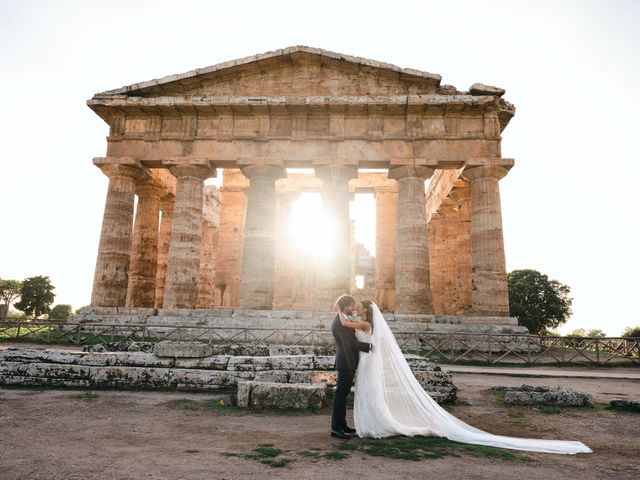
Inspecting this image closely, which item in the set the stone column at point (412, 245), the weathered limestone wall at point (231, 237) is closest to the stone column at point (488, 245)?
the stone column at point (412, 245)

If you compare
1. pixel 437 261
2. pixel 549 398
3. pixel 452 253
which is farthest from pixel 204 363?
pixel 437 261

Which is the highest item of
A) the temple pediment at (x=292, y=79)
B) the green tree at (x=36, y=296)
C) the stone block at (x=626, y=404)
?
the temple pediment at (x=292, y=79)

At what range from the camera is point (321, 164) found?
18.9 m

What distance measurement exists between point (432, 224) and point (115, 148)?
18.0m

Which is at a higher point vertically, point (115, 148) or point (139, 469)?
point (115, 148)

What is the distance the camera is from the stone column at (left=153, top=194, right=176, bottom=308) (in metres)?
23.7

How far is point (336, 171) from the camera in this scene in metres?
18.8

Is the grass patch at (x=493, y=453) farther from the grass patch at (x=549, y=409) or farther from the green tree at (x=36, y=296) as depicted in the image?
the green tree at (x=36, y=296)

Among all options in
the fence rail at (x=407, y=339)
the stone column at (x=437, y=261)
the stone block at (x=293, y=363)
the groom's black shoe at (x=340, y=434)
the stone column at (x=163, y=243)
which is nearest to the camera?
the groom's black shoe at (x=340, y=434)

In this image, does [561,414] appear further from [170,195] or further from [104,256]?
[170,195]

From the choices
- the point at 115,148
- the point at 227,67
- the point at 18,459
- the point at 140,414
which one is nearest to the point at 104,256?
the point at 115,148

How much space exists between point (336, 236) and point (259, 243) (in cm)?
339

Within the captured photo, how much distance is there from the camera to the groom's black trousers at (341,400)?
518 centimetres

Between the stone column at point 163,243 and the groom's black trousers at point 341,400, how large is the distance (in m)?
20.0
